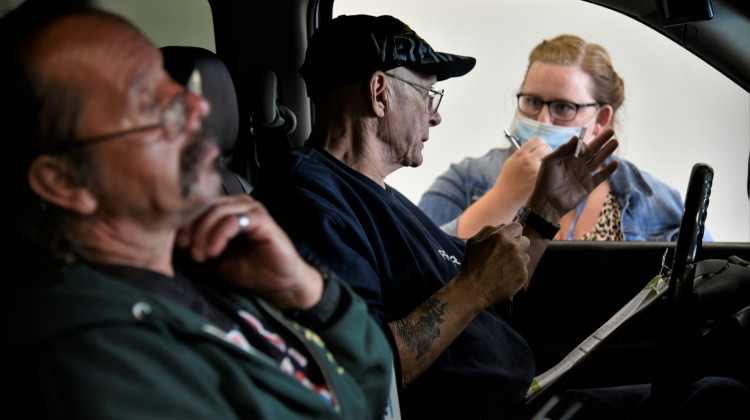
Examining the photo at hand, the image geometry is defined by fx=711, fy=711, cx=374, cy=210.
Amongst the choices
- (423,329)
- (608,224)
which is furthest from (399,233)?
(608,224)

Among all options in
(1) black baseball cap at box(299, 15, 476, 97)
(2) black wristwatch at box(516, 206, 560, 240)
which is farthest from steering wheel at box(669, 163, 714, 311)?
(1) black baseball cap at box(299, 15, 476, 97)

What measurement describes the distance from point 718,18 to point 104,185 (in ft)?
6.28

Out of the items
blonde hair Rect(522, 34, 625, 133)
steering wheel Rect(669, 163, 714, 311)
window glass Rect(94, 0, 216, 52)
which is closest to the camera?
steering wheel Rect(669, 163, 714, 311)

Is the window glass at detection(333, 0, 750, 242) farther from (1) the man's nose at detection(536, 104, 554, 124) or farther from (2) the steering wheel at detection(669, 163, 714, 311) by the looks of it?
(2) the steering wheel at detection(669, 163, 714, 311)

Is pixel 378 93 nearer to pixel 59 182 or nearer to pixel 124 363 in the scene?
pixel 59 182

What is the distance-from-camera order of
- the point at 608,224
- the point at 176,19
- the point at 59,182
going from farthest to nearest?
1. the point at 608,224
2. the point at 176,19
3. the point at 59,182

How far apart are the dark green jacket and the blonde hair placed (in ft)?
8.56

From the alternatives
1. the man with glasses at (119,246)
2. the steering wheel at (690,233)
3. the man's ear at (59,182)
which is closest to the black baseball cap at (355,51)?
the steering wheel at (690,233)

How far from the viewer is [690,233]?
1.48 m

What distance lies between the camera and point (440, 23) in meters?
3.08

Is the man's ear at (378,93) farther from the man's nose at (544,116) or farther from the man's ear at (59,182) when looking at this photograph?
the man's nose at (544,116)

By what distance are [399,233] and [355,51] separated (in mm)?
459

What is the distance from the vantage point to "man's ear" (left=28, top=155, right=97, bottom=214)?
2.60 ft

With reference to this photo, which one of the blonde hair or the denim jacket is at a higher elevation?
the blonde hair
